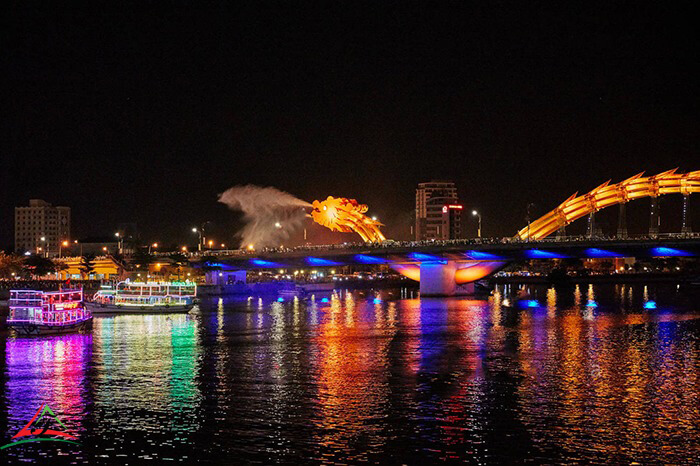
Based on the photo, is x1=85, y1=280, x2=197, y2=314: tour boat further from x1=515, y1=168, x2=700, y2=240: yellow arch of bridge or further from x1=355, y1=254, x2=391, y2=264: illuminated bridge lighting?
x1=515, y1=168, x2=700, y2=240: yellow arch of bridge

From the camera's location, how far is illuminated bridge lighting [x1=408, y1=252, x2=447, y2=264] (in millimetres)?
126812

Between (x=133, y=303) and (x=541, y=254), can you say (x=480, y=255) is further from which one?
(x=133, y=303)

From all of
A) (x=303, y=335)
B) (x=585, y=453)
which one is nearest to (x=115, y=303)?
(x=303, y=335)

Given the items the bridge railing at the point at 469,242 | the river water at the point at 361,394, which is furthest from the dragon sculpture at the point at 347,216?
the river water at the point at 361,394

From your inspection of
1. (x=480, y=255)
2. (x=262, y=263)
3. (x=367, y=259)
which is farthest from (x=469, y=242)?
(x=262, y=263)

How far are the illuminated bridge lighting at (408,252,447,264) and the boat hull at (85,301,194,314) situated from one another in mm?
40209

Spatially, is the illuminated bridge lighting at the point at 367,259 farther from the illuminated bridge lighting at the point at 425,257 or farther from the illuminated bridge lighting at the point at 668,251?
the illuminated bridge lighting at the point at 668,251

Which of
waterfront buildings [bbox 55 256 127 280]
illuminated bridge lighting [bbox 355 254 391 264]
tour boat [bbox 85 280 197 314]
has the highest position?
illuminated bridge lighting [bbox 355 254 391 264]

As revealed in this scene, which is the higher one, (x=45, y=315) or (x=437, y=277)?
(x=437, y=277)

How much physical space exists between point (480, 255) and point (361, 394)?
8527 cm

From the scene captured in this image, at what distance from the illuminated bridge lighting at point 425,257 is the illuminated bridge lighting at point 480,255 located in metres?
5.12

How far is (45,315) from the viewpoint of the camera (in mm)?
73938

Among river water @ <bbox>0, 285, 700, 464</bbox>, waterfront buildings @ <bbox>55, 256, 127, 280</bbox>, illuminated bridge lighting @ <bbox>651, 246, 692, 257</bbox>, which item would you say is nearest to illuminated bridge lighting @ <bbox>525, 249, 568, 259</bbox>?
illuminated bridge lighting @ <bbox>651, 246, 692, 257</bbox>

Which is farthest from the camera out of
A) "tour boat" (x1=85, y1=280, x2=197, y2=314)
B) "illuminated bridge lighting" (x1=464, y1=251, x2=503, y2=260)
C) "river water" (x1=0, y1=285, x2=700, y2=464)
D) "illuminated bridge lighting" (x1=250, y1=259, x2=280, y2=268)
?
"illuminated bridge lighting" (x1=250, y1=259, x2=280, y2=268)
